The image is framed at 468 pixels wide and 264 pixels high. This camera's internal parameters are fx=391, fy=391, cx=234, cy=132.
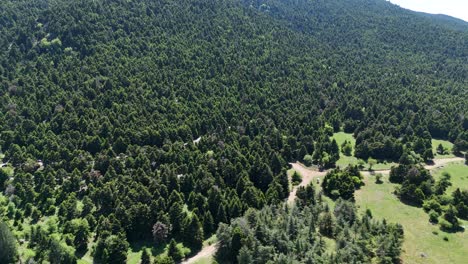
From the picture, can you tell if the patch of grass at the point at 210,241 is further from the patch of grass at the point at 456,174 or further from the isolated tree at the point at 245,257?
the patch of grass at the point at 456,174

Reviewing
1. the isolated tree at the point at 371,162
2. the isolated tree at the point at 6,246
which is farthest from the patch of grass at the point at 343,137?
the isolated tree at the point at 6,246

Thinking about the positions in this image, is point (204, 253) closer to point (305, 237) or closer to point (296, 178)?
point (305, 237)

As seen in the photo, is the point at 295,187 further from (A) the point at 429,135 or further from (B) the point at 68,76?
(B) the point at 68,76

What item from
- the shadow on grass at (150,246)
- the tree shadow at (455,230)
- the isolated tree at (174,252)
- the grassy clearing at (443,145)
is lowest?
the shadow on grass at (150,246)

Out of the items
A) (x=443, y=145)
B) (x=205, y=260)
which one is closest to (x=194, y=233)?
(x=205, y=260)

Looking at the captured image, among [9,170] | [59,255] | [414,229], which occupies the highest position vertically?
[414,229]

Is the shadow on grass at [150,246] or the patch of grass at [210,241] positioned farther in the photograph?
the patch of grass at [210,241]
